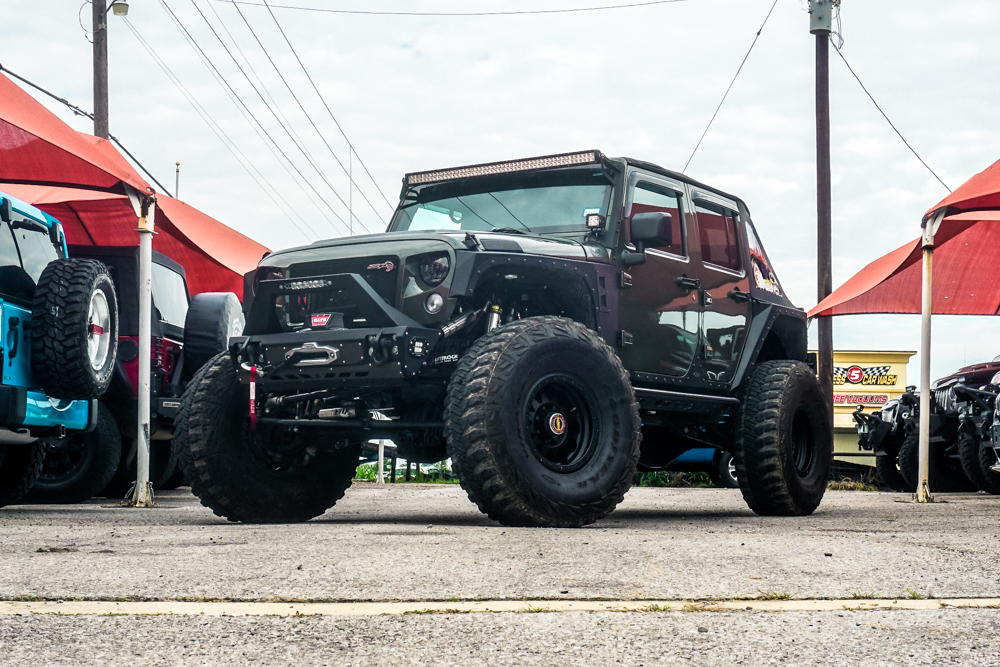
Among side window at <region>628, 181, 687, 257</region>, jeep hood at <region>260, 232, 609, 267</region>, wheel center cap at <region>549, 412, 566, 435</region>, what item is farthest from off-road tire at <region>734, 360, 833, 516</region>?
wheel center cap at <region>549, 412, 566, 435</region>

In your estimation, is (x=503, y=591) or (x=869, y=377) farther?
(x=869, y=377)

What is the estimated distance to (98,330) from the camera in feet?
25.2

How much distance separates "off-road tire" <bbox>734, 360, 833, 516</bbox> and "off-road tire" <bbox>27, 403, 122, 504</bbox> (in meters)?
5.07

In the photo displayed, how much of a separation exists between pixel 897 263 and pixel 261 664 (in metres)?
9.65

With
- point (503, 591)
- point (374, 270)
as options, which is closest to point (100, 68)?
point (374, 270)

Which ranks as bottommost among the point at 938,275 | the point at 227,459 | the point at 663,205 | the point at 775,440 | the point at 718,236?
the point at 227,459

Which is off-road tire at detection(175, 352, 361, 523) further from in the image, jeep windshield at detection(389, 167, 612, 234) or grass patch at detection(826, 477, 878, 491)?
grass patch at detection(826, 477, 878, 491)

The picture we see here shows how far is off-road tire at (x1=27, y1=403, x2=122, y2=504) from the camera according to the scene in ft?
30.0

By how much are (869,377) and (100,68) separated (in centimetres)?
1859

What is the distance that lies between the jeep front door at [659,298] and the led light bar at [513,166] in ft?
1.08

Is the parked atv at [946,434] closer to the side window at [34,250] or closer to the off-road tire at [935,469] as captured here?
the off-road tire at [935,469]

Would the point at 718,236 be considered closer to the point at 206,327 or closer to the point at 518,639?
the point at 206,327

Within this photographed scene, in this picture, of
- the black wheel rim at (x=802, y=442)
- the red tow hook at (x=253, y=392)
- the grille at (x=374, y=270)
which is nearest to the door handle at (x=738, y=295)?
the black wheel rim at (x=802, y=442)

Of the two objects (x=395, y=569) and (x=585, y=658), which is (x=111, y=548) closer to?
(x=395, y=569)
